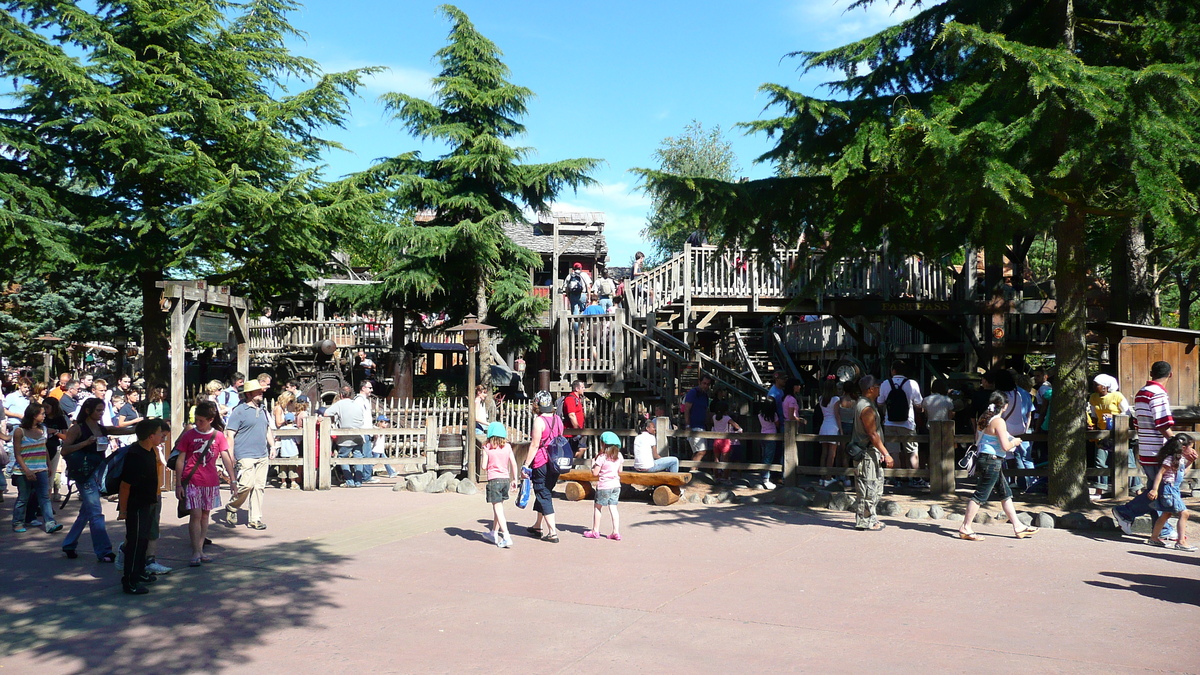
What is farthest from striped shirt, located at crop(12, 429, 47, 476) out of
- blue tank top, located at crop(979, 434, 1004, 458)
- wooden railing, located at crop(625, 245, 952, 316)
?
wooden railing, located at crop(625, 245, 952, 316)

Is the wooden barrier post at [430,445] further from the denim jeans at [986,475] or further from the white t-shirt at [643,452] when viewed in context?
the denim jeans at [986,475]

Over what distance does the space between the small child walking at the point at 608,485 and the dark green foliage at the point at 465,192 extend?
13870mm

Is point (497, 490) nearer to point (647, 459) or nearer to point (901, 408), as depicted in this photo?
point (647, 459)

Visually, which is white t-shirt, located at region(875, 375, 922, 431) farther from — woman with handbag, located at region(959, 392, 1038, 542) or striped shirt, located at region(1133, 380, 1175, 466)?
striped shirt, located at region(1133, 380, 1175, 466)

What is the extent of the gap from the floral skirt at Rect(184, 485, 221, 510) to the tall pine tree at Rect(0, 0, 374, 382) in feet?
44.1

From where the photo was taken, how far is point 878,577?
27.3ft

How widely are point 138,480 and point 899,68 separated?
10.5 meters

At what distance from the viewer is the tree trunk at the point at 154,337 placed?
22.0m

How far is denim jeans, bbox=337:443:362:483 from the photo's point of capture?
15.1 meters

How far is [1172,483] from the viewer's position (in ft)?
30.6

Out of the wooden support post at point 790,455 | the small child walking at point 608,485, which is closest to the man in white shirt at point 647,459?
the wooden support post at point 790,455

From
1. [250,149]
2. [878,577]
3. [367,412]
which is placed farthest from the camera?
[250,149]

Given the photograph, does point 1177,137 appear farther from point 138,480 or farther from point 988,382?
point 138,480

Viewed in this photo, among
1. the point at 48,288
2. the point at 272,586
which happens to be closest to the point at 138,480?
the point at 272,586
